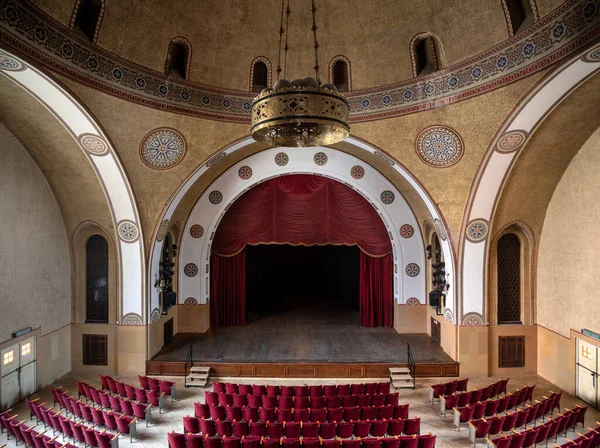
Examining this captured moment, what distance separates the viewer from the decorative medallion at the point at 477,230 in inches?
441

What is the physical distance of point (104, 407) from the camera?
9.54 meters

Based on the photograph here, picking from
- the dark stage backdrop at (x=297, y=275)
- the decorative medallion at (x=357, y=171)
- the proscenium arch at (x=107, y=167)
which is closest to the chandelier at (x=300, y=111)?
the proscenium arch at (x=107, y=167)

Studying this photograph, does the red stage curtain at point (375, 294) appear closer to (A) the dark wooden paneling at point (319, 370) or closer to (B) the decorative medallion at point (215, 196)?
(A) the dark wooden paneling at point (319, 370)

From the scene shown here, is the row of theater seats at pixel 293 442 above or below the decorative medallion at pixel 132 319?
below

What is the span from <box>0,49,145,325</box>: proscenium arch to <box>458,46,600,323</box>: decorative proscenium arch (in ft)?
30.9

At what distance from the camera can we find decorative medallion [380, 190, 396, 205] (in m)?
14.4

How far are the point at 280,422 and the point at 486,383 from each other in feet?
20.6

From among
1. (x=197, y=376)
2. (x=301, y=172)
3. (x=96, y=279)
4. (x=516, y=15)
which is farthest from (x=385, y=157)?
(x=96, y=279)

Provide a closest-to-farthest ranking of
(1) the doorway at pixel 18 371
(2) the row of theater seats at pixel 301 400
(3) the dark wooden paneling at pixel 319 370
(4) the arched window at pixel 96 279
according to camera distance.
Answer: (2) the row of theater seats at pixel 301 400 < (1) the doorway at pixel 18 371 < (3) the dark wooden paneling at pixel 319 370 < (4) the arched window at pixel 96 279

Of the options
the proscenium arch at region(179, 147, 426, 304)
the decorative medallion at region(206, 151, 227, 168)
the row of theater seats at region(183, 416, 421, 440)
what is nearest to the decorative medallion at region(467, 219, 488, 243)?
the proscenium arch at region(179, 147, 426, 304)

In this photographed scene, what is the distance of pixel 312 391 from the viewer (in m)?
9.94

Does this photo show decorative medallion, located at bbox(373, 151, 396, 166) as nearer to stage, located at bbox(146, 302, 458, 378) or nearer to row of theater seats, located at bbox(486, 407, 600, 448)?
stage, located at bbox(146, 302, 458, 378)

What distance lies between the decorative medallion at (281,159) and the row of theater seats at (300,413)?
8.34 meters

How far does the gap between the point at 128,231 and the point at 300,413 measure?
6918 mm
